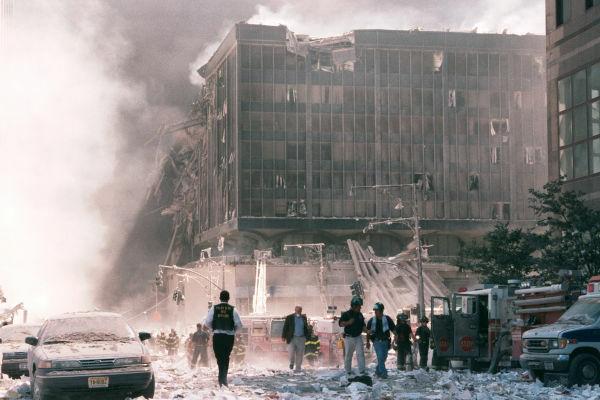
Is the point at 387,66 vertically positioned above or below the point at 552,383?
above

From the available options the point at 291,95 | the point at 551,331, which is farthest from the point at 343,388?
the point at 291,95

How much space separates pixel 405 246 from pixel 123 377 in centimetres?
8704

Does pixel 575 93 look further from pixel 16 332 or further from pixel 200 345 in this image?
pixel 16 332

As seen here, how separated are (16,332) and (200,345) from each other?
6.52 m

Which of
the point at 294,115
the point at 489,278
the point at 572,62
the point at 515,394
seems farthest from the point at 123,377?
the point at 294,115

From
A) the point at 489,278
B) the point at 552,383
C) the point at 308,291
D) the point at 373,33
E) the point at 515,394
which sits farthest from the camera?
the point at 373,33

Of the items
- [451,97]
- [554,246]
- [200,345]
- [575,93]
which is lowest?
[200,345]

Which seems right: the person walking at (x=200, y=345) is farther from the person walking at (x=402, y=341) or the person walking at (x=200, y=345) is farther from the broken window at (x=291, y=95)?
the broken window at (x=291, y=95)

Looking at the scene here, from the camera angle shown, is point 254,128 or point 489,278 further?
point 254,128

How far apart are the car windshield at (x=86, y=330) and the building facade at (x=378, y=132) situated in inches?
3175

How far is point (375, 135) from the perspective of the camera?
10244 cm

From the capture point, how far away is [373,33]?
102438 millimetres

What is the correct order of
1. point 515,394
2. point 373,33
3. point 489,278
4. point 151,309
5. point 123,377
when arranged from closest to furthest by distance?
point 123,377, point 515,394, point 489,278, point 373,33, point 151,309

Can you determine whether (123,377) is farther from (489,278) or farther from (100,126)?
(100,126)
